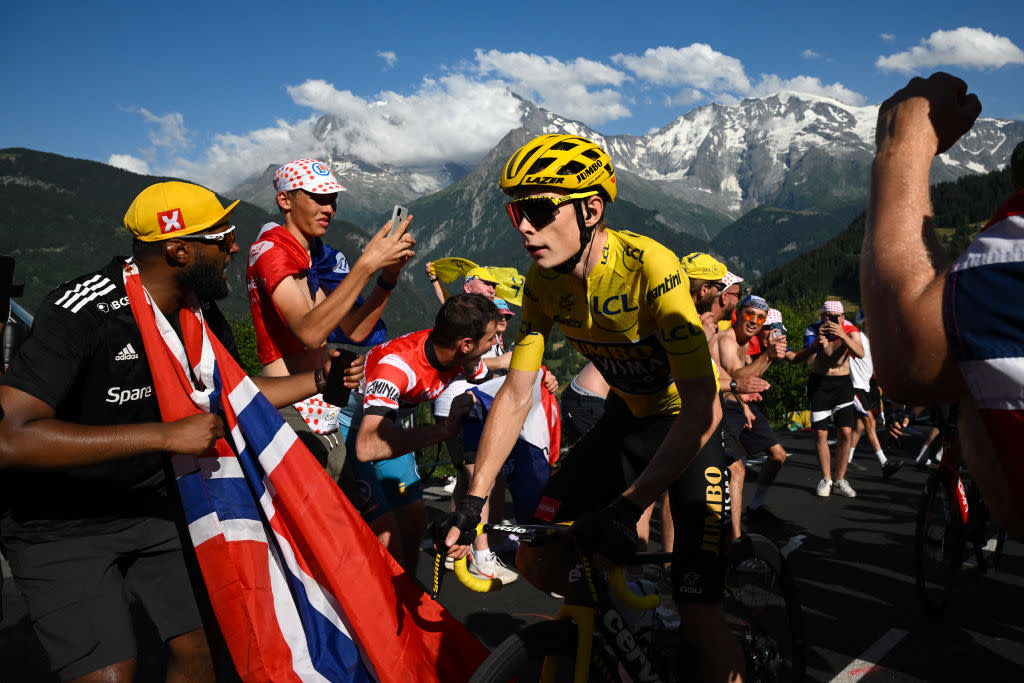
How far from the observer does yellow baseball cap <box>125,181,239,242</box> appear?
2736 millimetres

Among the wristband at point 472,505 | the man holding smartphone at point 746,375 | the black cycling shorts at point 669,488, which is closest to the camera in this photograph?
the wristband at point 472,505

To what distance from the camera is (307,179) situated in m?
4.02

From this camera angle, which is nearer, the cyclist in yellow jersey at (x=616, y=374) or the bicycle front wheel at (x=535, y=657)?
the bicycle front wheel at (x=535, y=657)

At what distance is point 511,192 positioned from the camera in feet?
9.12

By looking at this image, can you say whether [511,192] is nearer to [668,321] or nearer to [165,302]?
[668,321]

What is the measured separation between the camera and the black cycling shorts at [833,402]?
891cm

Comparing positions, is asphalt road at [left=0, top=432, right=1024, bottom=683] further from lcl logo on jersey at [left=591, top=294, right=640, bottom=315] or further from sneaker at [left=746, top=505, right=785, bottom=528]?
lcl logo on jersey at [left=591, top=294, right=640, bottom=315]

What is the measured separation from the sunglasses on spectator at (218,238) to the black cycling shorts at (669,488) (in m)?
1.67

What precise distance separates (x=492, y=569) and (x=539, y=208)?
3.58 meters

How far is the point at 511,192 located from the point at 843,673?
333 cm

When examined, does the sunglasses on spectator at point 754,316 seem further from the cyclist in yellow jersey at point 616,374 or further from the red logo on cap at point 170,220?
the red logo on cap at point 170,220

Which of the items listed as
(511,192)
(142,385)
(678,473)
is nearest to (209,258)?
(142,385)

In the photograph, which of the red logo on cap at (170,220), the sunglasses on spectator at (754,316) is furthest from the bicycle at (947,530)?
the red logo on cap at (170,220)

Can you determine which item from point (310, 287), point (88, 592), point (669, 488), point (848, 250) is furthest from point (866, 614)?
point (848, 250)
